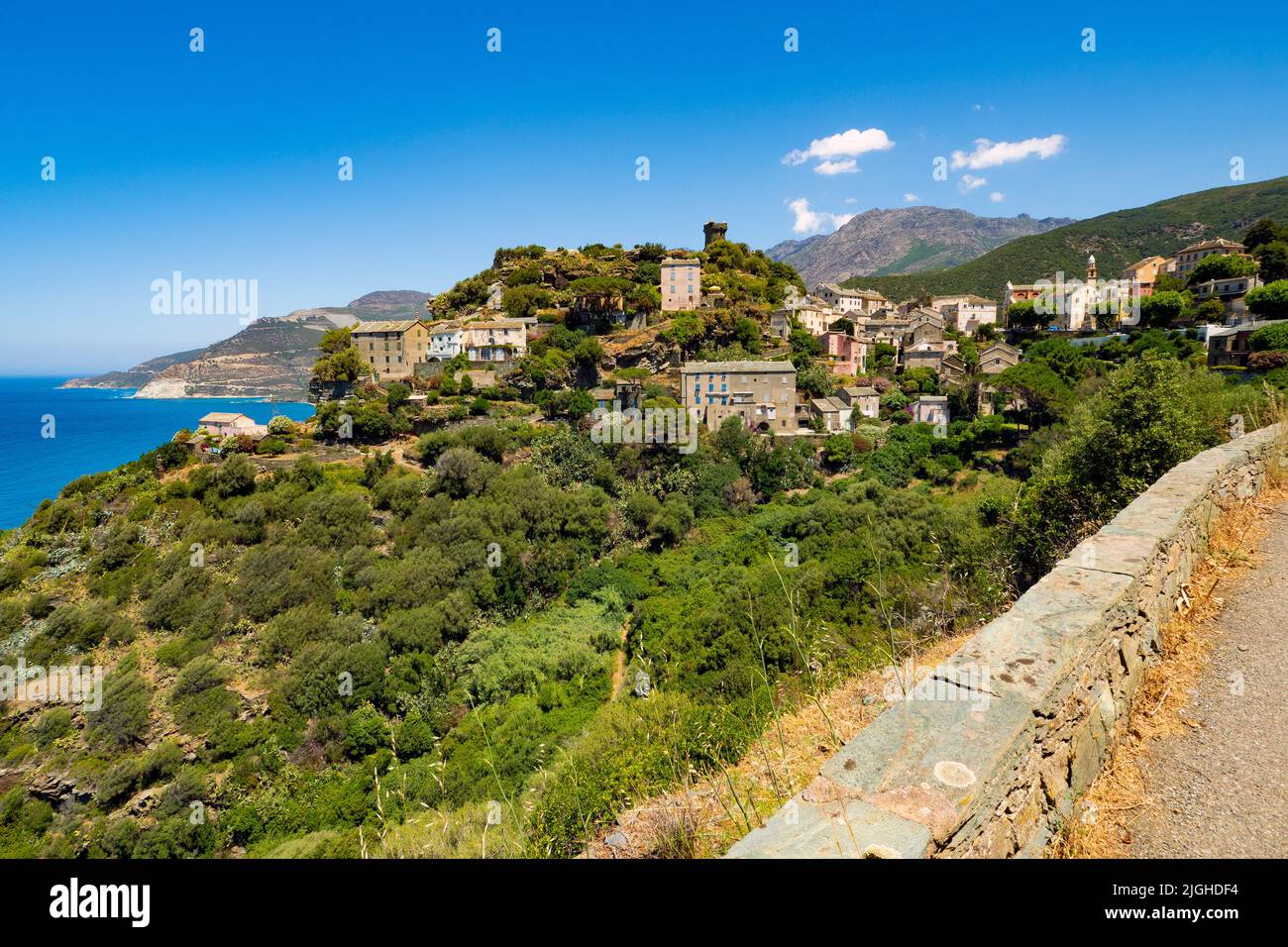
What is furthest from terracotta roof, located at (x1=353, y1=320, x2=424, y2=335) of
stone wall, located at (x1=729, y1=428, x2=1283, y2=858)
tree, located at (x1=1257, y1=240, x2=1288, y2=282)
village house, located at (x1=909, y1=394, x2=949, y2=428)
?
tree, located at (x1=1257, y1=240, x2=1288, y2=282)

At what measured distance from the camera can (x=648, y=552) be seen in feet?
90.2

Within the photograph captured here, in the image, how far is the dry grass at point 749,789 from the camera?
3.69 m

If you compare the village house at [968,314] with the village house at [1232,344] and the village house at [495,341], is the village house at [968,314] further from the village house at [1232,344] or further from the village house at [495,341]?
the village house at [495,341]

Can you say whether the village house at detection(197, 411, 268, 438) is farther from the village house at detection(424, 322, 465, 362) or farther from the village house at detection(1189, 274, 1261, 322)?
the village house at detection(1189, 274, 1261, 322)

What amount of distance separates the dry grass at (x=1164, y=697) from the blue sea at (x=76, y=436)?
3861 centimetres

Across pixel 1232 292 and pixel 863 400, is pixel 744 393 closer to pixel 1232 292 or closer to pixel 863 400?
pixel 863 400

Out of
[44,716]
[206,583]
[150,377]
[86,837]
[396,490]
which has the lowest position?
[86,837]

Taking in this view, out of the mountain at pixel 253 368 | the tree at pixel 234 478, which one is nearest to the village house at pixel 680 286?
the tree at pixel 234 478

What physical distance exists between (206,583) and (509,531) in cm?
1098

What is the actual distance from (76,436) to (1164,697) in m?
94.0

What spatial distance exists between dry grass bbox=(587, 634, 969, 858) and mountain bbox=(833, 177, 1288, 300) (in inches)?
3752

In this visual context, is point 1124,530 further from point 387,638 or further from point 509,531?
point 509,531

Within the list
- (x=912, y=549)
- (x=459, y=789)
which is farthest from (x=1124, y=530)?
(x=912, y=549)

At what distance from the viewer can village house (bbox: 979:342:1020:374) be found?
4000 centimetres
